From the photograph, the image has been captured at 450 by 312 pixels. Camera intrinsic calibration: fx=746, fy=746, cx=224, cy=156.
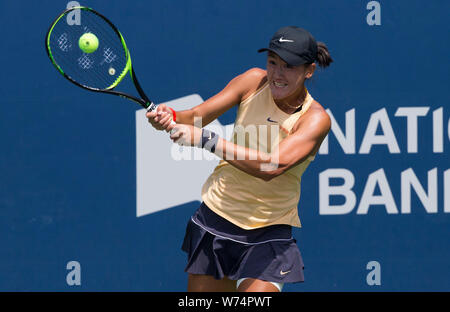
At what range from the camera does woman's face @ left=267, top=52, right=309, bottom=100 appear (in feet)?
8.64

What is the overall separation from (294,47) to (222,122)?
46.5 inches

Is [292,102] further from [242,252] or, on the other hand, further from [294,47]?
[242,252]

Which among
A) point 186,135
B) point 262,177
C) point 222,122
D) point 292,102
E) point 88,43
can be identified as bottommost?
point 262,177

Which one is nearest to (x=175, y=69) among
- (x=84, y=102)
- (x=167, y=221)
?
(x=84, y=102)

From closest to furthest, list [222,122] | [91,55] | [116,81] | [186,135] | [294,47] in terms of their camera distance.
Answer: [186,135]
[294,47]
[116,81]
[91,55]
[222,122]

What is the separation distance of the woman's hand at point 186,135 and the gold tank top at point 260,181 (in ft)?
0.89

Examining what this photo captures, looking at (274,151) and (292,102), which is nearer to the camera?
(274,151)

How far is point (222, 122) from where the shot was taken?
373 cm

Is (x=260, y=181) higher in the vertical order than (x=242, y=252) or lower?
higher

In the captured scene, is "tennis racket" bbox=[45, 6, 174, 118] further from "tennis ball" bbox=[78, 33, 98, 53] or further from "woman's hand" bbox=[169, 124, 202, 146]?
"woman's hand" bbox=[169, 124, 202, 146]

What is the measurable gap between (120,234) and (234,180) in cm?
114

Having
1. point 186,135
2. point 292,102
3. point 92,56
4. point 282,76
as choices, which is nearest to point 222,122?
point 92,56

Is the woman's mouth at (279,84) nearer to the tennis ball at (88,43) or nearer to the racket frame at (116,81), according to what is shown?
the racket frame at (116,81)
